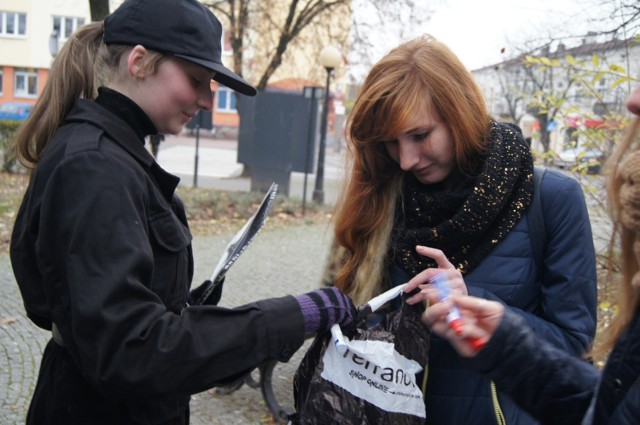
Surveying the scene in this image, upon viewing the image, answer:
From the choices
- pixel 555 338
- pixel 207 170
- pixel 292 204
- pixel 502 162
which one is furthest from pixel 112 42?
pixel 207 170

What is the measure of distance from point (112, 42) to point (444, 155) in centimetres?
107

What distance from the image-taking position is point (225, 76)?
1827mm

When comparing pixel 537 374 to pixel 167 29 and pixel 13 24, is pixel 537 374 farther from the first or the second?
pixel 13 24

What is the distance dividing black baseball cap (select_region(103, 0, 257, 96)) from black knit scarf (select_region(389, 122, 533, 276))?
82 cm

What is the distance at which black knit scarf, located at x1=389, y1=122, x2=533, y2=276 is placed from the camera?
A: 6.59 ft

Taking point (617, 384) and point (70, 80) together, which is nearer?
point (617, 384)

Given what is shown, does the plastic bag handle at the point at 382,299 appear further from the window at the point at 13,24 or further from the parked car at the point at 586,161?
the window at the point at 13,24

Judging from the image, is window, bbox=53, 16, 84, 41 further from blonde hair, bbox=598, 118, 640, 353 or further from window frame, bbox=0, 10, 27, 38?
blonde hair, bbox=598, 118, 640, 353

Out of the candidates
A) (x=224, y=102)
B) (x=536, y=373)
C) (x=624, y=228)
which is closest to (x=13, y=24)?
(x=224, y=102)

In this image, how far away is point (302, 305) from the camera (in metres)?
1.68

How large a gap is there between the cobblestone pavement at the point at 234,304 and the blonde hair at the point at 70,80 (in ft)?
3.66

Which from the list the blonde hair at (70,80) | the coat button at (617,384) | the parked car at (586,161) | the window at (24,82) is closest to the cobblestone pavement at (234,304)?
the blonde hair at (70,80)

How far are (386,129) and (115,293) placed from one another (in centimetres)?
110

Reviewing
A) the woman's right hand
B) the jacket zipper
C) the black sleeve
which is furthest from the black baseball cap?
the jacket zipper
